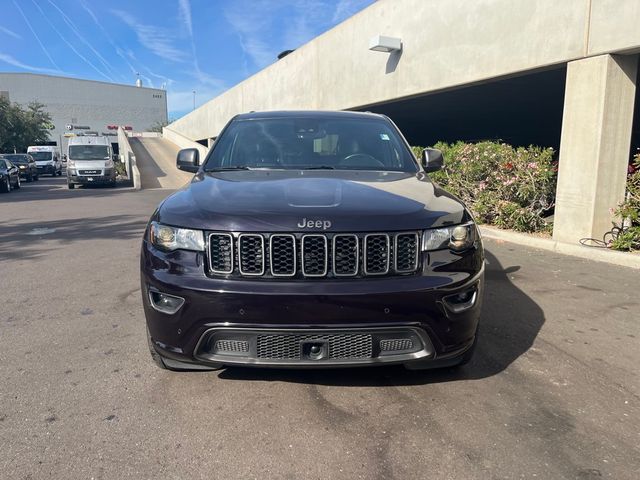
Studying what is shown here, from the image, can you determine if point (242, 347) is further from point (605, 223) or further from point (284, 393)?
point (605, 223)

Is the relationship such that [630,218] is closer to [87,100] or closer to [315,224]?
[315,224]

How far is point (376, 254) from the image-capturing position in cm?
280

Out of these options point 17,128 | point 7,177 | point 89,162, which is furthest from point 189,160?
point 17,128

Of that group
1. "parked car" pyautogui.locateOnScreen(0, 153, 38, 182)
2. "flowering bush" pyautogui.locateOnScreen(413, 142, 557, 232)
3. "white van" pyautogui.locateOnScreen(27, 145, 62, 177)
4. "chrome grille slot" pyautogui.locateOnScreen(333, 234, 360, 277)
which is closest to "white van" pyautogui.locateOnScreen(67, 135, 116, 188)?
"parked car" pyautogui.locateOnScreen(0, 153, 38, 182)

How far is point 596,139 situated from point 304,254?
21.6 ft

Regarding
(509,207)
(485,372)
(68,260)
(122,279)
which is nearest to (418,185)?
(485,372)

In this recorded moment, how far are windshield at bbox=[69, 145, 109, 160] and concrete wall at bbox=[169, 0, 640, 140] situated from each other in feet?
36.7

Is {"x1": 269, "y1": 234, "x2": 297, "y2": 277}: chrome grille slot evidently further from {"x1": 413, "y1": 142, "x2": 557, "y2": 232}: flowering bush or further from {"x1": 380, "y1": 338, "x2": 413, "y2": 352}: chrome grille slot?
{"x1": 413, "y1": 142, "x2": 557, "y2": 232}: flowering bush

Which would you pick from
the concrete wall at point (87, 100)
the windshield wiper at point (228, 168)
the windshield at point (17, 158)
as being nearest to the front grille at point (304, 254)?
the windshield wiper at point (228, 168)

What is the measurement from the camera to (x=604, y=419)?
9.54 ft

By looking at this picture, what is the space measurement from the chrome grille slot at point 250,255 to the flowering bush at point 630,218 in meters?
6.45

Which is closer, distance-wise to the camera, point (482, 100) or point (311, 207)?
point (311, 207)

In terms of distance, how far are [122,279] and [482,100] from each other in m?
13.9

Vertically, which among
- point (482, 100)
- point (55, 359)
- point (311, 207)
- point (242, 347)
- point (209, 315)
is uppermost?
point (482, 100)
